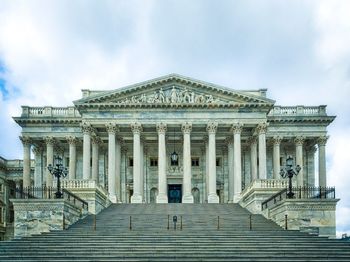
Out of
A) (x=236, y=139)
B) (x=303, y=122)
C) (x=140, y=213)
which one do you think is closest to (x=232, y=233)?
(x=140, y=213)

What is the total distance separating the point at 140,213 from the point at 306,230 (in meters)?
14.3

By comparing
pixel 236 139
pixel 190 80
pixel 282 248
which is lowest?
pixel 282 248

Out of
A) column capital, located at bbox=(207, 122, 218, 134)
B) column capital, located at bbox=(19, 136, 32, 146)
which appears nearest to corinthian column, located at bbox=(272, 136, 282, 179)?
column capital, located at bbox=(207, 122, 218, 134)

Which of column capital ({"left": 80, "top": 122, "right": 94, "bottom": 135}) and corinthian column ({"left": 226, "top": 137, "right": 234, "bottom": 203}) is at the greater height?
column capital ({"left": 80, "top": 122, "right": 94, "bottom": 135})

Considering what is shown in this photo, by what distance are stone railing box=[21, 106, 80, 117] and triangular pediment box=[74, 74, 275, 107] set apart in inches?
408

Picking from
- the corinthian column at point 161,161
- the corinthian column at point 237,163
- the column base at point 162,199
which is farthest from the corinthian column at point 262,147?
the column base at point 162,199

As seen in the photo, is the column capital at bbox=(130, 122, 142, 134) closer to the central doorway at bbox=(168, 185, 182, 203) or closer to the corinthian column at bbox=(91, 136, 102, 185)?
the corinthian column at bbox=(91, 136, 102, 185)

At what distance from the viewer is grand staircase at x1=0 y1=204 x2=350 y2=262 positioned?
80.4 feet

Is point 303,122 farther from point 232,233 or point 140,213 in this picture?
point 232,233

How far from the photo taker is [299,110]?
66.8m

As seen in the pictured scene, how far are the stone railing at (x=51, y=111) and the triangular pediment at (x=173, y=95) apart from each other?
10.4m

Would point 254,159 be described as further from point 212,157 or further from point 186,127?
point 186,127

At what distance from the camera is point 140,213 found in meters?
42.5

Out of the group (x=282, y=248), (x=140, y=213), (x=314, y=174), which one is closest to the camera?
(x=282, y=248)
